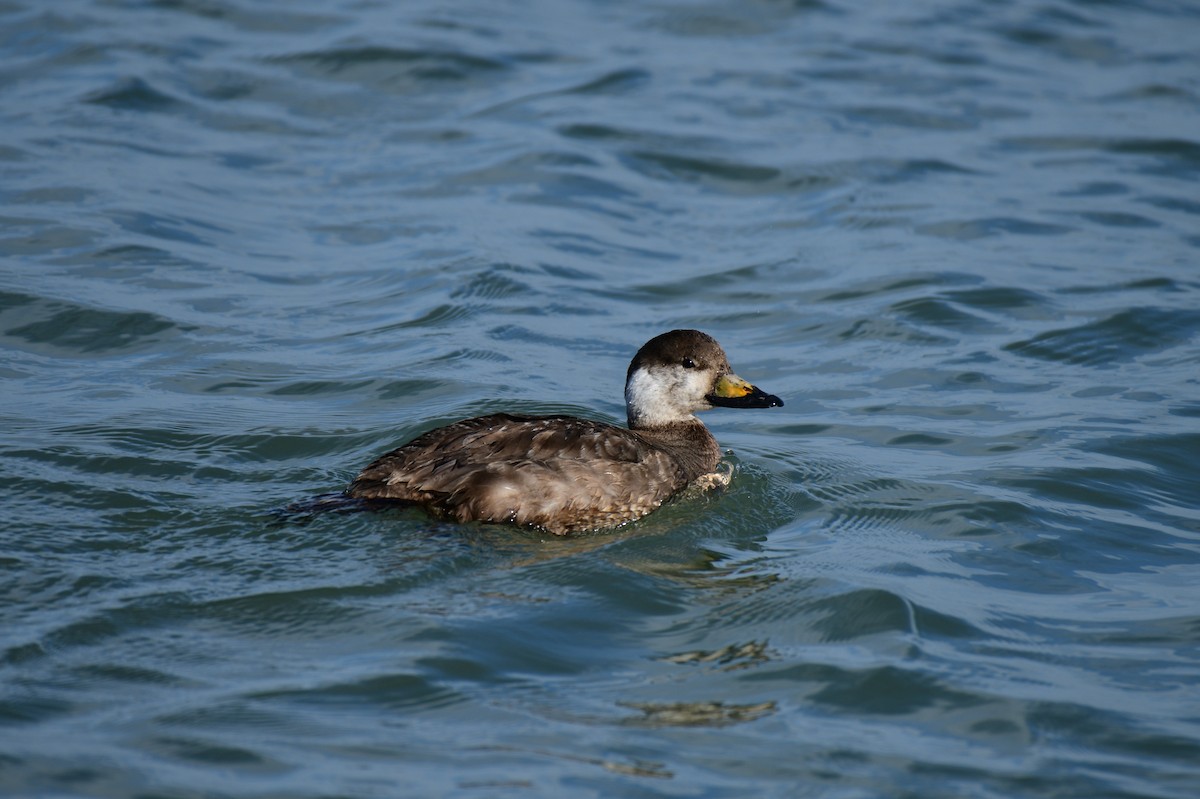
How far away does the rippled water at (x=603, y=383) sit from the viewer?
235 inches

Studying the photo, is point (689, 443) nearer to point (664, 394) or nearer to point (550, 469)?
point (664, 394)

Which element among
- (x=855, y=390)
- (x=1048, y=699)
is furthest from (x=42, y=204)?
(x=1048, y=699)

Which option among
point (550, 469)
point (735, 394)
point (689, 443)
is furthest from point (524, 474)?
point (735, 394)

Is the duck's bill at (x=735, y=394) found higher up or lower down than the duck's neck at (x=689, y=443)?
higher up

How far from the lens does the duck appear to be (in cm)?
762

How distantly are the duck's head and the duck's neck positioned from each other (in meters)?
0.04

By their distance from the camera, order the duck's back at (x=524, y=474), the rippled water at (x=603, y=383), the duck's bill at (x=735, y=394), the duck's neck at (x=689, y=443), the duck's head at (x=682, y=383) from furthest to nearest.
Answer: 1. the duck's bill at (x=735, y=394)
2. the duck's head at (x=682, y=383)
3. the duck's neck at (x=689, y=443)
4. the duck's back at (x=524, y=474)
5. the rippled water at (x=603, y=383)

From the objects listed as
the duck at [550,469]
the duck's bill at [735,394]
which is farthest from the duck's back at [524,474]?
the duck's bill at [735,394]

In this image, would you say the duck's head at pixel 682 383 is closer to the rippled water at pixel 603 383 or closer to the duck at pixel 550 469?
the duck at pixel 550 469

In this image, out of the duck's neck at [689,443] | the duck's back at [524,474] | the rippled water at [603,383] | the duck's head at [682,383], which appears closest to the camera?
the rippled water at [603,383]

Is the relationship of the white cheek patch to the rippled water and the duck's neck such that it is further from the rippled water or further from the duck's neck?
the rippled water

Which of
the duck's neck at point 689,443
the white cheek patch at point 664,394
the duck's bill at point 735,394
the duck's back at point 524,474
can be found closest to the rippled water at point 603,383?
the duck's back at point 524,474

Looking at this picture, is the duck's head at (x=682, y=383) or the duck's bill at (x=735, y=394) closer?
the duck's head at (x=682, y=383)

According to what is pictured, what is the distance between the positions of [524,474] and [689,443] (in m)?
1.51
